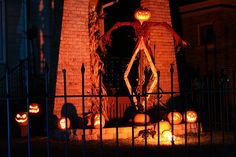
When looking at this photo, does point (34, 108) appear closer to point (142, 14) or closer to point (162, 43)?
point (142, 14)

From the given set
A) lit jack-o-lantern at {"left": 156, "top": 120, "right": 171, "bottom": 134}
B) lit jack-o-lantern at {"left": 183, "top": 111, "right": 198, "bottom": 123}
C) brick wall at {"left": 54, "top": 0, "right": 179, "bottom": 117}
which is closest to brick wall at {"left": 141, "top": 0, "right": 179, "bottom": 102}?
lit jack-o-lantern at {"left": 183, "top": 111, "right": 198, "bottom": 123}

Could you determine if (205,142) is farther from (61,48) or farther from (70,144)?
(61,48)

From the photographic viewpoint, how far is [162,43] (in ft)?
44.2

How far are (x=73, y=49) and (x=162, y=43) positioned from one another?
279cm

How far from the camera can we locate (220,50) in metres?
19.4

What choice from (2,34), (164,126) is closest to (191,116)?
(164,126)

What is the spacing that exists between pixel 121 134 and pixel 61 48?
2.53 meters

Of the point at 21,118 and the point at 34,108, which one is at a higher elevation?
the point at 34,108

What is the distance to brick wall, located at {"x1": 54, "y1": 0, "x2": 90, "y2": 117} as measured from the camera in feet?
38.7

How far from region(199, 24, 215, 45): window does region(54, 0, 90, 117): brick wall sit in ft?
29.3

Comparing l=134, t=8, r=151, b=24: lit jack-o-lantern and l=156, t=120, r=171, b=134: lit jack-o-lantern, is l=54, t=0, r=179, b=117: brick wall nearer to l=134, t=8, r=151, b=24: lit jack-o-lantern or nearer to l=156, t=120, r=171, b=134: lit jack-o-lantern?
l=134, t=8, r=151, b=24: lit jack-o-lantern

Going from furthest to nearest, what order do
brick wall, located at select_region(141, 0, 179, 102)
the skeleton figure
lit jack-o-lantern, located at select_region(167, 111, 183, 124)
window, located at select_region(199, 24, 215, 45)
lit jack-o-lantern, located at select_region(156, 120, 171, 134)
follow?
1. window, located at select_region(199, 24, 215, 45)
2. brick wall, located at select_region(141, 0, 179, 102)
3. lit jack-o-lantern, located at select_region(167, 111, 183, 124)
4. the skeleton figure
5. lit jack-o-lantern, located at select_region(156, 120, 171, 134)

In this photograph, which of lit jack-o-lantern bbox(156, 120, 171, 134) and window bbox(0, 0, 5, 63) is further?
window bbox(0, 0, 5, 63)

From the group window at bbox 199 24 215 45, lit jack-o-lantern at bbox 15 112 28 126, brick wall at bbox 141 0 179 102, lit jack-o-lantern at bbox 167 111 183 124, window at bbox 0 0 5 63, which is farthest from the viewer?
window at bbox 199 24 215 45
